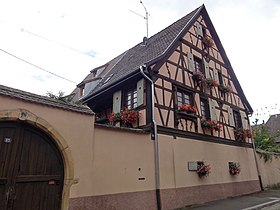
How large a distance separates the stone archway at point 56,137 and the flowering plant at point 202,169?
5359mm

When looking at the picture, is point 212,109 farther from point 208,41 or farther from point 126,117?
point 126,117

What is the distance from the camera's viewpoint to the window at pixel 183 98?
9.45 m

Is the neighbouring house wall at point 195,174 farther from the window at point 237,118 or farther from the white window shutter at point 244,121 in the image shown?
the white window shutter at point 244,121

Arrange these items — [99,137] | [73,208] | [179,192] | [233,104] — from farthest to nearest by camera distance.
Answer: [233,104] → [179,192] → [99,137] → [73,208]

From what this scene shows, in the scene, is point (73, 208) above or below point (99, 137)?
below

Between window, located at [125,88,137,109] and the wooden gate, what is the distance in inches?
170

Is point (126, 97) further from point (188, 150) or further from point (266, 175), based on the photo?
point (266, 175)

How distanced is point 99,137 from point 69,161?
1.08 metres

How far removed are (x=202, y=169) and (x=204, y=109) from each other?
322 cm

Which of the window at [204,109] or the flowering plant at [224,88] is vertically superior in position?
the flowering plant at [224,88]

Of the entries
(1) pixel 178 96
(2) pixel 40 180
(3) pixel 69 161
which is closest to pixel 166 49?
(1) pixel 178 96

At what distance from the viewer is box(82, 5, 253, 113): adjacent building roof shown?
30.3ft

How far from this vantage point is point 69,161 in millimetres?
5059

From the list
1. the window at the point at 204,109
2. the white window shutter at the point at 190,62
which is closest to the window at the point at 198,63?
the white window shutter at the point at 190,62
